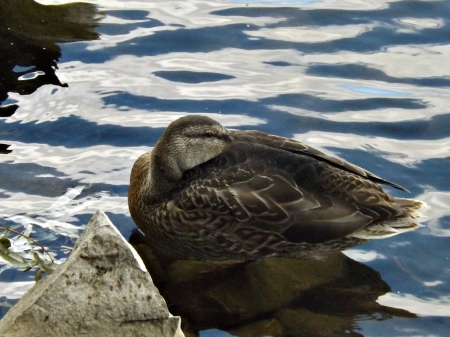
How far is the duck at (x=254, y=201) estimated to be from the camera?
236 inches

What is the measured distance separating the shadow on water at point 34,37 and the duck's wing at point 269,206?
8.78 feet

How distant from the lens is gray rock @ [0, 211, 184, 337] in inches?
170

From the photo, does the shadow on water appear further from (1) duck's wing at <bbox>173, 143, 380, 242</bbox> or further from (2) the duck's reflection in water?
(1) duck's wing at <bbox>173, 143, 380, 242</bbox>

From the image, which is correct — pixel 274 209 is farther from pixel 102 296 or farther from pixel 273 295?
pixel 102 296

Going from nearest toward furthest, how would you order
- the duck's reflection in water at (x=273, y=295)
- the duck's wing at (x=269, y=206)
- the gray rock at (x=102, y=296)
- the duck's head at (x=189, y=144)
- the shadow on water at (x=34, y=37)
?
the gray rock at (x=102, y=296), the duck's reflection in water at (x=273, y=295), the duck's wing at (x=269, y=206), the duck's head at (x=189, y=144), the shadow on water at (x=34, y=37)

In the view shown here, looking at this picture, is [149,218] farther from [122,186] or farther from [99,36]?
[99,36]

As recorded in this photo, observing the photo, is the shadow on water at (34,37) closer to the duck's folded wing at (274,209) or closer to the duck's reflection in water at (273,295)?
the duck's reflection in water at (273,295)

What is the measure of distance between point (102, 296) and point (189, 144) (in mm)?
2049

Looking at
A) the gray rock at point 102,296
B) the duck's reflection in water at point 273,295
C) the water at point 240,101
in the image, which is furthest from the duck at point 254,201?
the gray rock at point 102,296

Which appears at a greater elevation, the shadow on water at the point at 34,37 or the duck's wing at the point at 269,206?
the shadow on water at the point at 34,37

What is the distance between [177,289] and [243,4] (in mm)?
4706

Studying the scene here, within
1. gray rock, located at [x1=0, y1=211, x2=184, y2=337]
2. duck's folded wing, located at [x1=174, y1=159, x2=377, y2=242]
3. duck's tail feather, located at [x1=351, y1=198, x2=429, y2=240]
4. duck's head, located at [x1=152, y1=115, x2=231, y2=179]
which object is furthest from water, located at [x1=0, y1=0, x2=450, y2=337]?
gray rock, located at [x1=0, y1=211, x2=184, y2=337]

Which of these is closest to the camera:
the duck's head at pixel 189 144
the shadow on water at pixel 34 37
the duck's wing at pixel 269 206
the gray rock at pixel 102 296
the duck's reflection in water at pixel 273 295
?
the gray rock at pixel 102 296

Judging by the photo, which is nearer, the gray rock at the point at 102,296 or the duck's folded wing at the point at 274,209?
the gray rock at the point at 102,296
